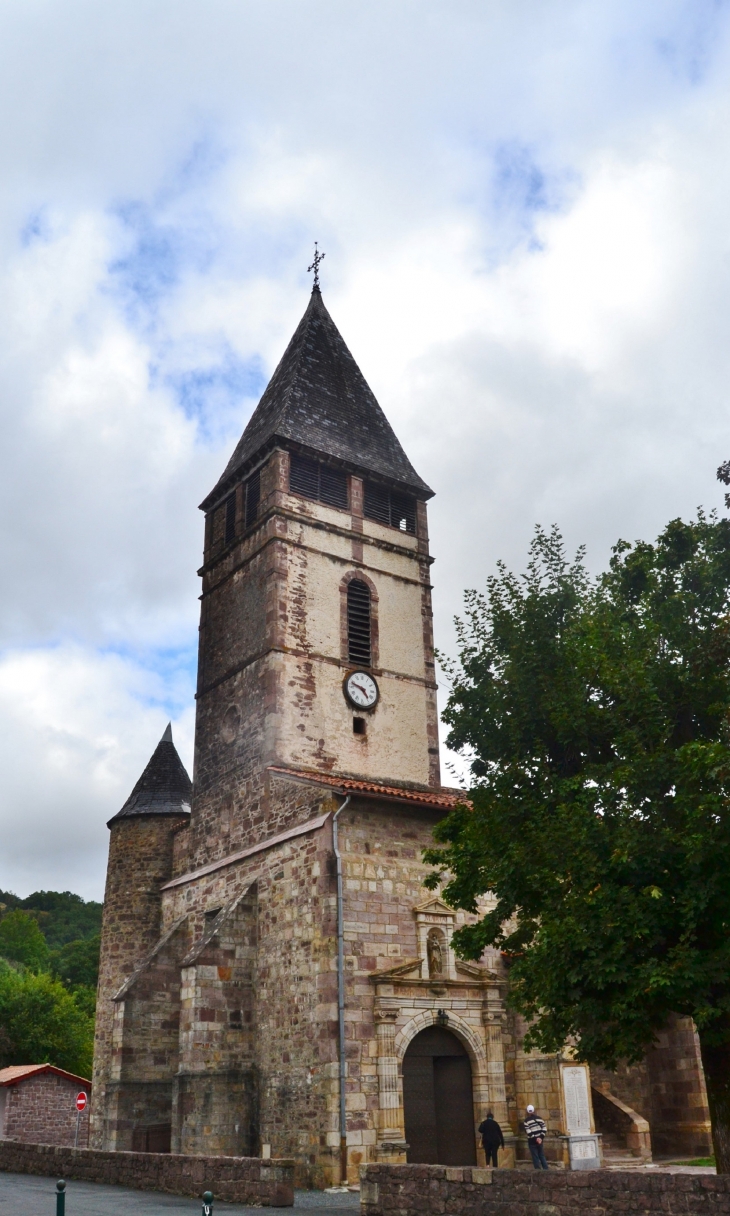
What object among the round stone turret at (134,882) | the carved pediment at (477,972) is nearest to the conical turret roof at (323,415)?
the round stone turret at (134,882)

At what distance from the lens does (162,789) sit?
26.1 metres

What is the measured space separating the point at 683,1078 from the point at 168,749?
48.4ft

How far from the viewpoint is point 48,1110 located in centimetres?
2825

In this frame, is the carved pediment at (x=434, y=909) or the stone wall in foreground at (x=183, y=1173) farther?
the carved pediment at (x=434, y=909)

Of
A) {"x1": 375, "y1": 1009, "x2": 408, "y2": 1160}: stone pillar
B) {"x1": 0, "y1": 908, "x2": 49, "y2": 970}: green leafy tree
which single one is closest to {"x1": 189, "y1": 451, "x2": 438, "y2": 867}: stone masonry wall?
{"x1": 375, "y1": 1009, "x2": 408, "y2": 1160}: stone pillar

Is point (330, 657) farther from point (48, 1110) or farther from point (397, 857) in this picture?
point (48, 1110)

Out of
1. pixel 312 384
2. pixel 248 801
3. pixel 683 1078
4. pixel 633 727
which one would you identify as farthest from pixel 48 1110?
pixel 633 727

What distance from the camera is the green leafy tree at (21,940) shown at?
237ft

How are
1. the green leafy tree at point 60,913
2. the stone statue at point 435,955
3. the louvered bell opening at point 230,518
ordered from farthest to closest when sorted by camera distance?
the green leafy tree at point 60,913
the louvered bell opening at point 230,518
the stone statue at point 435,955

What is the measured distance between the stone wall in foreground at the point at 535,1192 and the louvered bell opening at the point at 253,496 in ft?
54.3

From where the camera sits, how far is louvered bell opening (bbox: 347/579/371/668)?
24328mm

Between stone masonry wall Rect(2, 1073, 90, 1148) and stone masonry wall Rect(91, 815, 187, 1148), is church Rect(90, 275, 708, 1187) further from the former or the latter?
stone masonry wall Rect(2, 1073, 90, 1148)

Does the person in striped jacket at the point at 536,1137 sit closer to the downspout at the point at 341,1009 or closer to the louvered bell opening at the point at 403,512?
the downspout at the point at 341,1009

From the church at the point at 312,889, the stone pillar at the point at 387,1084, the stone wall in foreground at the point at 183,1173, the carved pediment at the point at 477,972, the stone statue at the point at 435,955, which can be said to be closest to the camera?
the stone wall in foreground at the point at 183,1173
